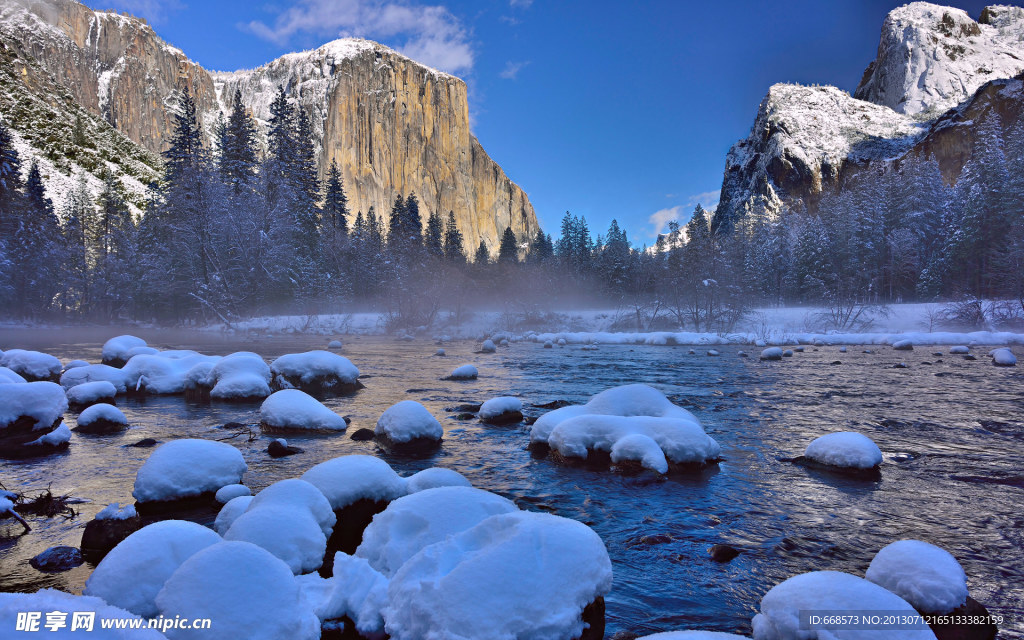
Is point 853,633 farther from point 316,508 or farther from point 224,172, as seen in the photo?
point 224,172

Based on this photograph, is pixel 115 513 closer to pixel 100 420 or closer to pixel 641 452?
pixel 100 420

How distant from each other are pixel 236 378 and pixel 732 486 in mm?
10165

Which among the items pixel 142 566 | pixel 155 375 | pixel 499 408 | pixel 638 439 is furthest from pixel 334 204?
pixel 142 566

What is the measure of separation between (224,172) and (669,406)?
4646 cm

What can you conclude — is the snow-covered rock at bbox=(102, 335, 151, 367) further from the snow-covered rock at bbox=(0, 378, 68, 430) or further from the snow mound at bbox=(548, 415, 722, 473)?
the snow mound at bbox=(548, 415, 722, 473)

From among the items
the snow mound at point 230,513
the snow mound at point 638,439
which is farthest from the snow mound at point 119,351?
the snow mound at point 638,439

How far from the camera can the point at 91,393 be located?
9531 millimetres

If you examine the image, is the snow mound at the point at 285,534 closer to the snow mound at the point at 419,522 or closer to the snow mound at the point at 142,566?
the snow mound at the point at 142,566

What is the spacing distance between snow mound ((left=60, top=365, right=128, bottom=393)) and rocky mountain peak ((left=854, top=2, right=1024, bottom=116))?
153342mm

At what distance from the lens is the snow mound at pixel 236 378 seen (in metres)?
10.3

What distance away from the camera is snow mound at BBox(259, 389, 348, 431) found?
7855 mm

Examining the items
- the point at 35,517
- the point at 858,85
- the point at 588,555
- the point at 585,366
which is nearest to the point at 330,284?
the point at 585,366

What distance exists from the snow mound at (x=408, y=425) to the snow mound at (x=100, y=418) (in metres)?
4.61

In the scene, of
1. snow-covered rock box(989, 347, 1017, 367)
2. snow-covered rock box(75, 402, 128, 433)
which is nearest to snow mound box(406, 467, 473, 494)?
snow-covered rock box(75, 402, 128, 433)
